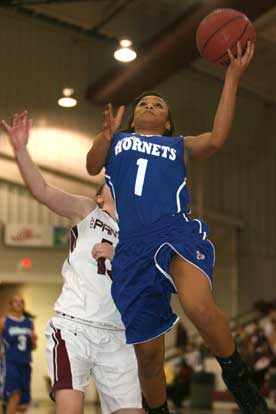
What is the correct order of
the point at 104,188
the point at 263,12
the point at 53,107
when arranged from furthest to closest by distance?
the point at 53,107 < the point at 263,12 < the point at 104,188

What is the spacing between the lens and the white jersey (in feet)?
13.2

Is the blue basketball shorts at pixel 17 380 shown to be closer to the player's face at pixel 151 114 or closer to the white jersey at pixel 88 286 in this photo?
the white jersey at pixel 88 286

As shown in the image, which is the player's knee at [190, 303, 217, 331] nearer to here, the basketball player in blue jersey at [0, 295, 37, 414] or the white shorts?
the white shorts

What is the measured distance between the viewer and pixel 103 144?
13.4 feet

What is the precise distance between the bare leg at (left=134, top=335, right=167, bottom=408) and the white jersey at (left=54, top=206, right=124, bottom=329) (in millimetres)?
206

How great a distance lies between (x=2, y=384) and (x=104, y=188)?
5.88 meters

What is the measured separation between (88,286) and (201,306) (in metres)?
0.73

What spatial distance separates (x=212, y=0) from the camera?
12586 mm

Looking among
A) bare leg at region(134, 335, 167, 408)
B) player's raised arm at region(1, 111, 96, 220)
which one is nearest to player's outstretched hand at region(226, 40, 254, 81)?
player's raised arm at region(1, 111, 96, 220)

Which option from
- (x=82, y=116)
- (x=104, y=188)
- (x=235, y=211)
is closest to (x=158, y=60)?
(x=82, y=116)

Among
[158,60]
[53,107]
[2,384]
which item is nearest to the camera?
[2,384]

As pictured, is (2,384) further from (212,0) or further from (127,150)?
(212,0)

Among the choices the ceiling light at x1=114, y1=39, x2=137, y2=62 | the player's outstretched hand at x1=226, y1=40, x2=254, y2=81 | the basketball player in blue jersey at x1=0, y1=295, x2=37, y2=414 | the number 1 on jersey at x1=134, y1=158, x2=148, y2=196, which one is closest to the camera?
the number 1 on jersey at x1=134, y1=158, x2=148, y2=196

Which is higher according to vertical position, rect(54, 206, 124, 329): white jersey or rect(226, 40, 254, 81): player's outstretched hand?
rect(226, 40, 254, 81): player's outstretched hand
